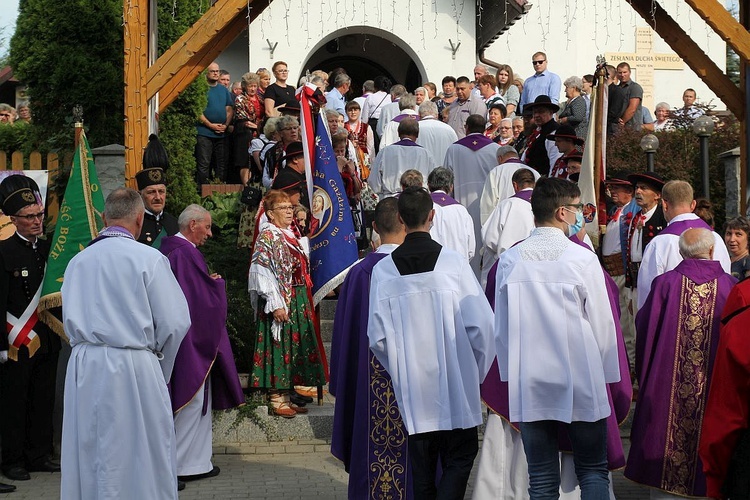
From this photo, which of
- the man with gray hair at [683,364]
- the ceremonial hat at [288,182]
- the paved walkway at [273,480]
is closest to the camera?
the man with gray hair at [683,364]

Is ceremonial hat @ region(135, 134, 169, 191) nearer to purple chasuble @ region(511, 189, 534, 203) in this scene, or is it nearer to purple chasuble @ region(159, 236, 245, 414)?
purple chasuble @ region(159, 236, 245, 414)

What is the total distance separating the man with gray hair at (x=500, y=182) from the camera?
11.6 m

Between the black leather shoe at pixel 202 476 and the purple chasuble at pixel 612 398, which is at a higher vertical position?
the purple chasuble at pixel 612 398

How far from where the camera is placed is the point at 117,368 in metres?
6.02

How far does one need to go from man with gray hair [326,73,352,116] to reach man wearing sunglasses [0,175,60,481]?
8714mm

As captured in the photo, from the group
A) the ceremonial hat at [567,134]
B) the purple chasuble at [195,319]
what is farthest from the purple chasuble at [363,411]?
the ceremonial hat at [567,134]

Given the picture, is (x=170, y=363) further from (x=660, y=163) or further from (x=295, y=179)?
(x=660, y=163)

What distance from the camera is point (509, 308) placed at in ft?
19.3

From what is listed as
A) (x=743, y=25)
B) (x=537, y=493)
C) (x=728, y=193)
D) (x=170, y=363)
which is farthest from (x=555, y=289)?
(x=728, y=193)

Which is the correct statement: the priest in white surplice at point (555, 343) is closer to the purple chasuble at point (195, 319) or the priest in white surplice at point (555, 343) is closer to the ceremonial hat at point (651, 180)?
the purple chasuble at point (195, 319)

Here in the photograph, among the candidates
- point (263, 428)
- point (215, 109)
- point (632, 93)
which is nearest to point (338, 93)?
point (215, 109)

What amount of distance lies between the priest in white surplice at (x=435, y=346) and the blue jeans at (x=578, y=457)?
325 mm

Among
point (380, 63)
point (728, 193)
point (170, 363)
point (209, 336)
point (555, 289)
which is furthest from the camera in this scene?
point (380, 63)

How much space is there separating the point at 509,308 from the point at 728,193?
28.0ft
